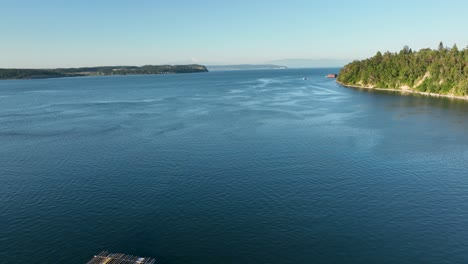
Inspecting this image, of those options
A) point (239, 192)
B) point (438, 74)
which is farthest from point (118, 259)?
point (438, 74)

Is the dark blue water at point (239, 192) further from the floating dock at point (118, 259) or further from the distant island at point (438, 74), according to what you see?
the distant island at point (438, 74)

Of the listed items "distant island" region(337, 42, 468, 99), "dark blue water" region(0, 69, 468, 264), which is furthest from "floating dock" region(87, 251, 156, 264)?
"distant island" region(337, 42, 468, 99)

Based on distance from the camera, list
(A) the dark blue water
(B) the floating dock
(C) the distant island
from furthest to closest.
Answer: (C) the distant island < (A) the dark blue water < (B) the floating dock

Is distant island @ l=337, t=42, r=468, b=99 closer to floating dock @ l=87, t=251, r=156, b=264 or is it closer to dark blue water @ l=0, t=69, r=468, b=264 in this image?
dark blue water @ l=0, t=69, r=468, b=264

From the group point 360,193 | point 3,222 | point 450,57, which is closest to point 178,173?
point 3,222

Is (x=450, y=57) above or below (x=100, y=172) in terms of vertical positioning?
above

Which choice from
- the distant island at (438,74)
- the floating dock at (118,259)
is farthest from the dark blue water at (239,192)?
the distant island at (438,74)

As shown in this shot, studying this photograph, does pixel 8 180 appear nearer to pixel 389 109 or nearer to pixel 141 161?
pixel 141 161
